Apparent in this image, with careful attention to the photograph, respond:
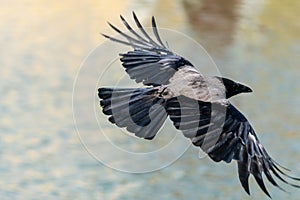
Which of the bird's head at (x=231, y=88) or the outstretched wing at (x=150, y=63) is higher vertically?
the outstretched wing at (x=150, y=63)

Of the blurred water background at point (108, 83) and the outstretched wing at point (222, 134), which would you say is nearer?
the outstretched wing at point (222, 134)

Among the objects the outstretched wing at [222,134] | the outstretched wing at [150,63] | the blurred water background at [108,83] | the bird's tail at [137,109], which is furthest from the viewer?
the blurred water background at [108,83]

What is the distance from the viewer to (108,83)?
787 centimetres

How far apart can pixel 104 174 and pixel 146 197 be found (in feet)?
1.50

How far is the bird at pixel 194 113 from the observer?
4137 millimetres

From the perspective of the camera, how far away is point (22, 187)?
21.1ft

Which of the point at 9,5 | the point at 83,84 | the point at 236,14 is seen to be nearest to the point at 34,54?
the point at 83,84

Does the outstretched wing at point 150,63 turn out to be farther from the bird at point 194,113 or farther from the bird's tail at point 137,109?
the bird's tail at point 137,109

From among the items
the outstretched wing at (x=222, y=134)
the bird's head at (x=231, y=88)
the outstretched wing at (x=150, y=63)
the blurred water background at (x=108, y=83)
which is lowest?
the outstretched wing at (x=222, y=134)

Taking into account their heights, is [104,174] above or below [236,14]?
below

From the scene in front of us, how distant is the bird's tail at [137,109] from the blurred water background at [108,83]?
2045 millimetres

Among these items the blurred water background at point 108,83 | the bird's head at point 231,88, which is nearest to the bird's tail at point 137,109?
the bird's head at point 231,88

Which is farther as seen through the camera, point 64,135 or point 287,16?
point 287,16

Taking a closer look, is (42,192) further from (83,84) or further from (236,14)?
(236,14)
